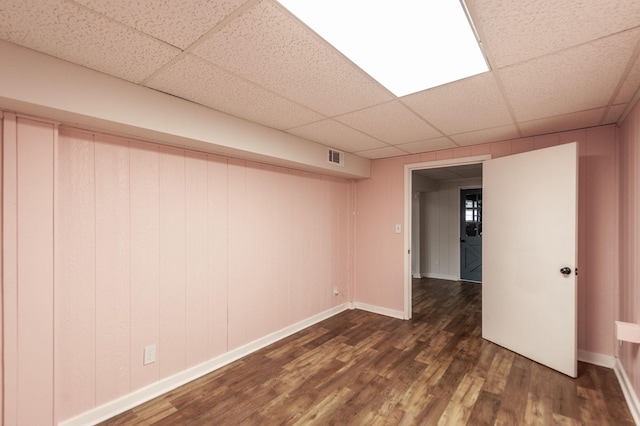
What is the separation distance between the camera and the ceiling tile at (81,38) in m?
1.21

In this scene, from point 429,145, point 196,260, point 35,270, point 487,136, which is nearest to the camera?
point 35,270

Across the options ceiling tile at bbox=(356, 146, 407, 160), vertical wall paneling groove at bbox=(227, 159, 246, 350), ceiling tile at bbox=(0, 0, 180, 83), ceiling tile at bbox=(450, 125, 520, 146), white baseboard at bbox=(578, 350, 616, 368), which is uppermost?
ceiling tile at bbox=(0, 0, 180, 83)

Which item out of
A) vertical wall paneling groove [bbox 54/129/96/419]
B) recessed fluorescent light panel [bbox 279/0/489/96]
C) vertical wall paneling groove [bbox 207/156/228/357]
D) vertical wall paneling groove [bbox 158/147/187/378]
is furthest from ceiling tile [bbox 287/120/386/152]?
vertical wall paneling groove [bbox 54/129/96/419]

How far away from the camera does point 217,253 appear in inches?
108

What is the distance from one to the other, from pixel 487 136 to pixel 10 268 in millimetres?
4019

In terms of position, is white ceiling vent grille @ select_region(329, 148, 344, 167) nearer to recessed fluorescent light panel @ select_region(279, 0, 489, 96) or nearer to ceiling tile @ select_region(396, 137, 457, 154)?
ceiling tile @ select_region(396, 137, 457, 154)

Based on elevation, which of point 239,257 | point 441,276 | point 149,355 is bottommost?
point 441,276

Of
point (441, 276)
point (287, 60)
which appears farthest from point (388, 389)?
point (441, 276)

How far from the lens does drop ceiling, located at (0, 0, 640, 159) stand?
1223 millimetres

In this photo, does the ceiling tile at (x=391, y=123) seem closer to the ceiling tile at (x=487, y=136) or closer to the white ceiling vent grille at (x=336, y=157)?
the ceiling tile at (x=487, y=136)

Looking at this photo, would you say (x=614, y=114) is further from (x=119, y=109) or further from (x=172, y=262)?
(x=172, y=262)

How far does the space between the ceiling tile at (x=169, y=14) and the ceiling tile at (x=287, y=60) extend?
74 mm

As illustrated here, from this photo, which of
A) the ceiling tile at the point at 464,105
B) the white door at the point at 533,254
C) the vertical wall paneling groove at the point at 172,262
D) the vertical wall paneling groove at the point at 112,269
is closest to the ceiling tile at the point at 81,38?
the vertical wall paneling groove at the point at 112,269

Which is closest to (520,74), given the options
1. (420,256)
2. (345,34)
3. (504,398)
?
(345,34)
